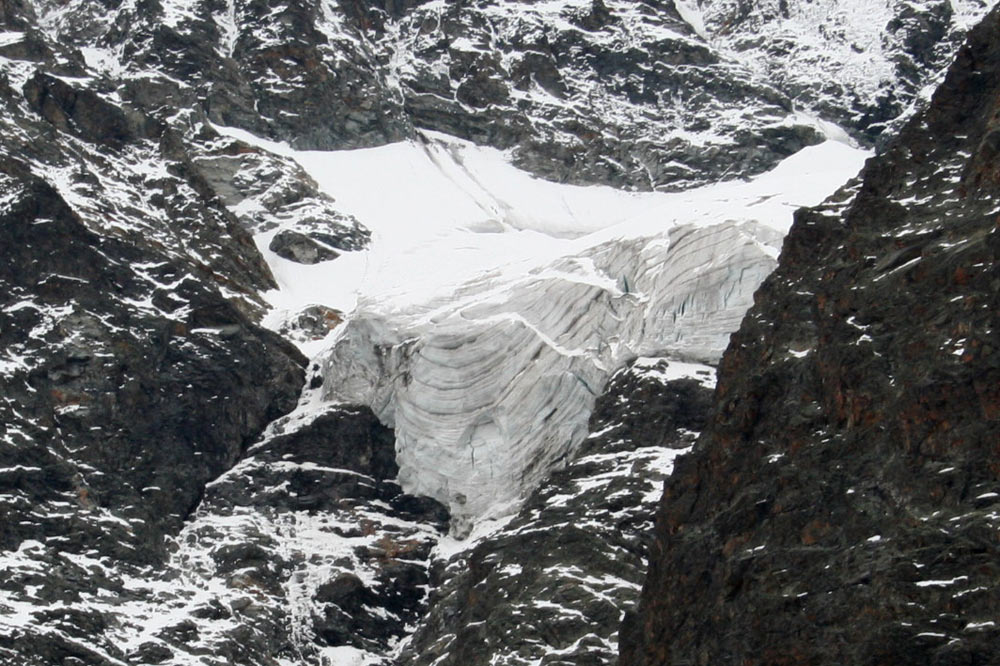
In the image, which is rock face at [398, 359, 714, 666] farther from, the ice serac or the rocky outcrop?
the rocky outcrop

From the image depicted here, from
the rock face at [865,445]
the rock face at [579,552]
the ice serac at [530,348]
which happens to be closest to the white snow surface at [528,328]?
the ice serac at [530,348]

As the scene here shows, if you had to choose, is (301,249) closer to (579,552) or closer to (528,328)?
(528,328)

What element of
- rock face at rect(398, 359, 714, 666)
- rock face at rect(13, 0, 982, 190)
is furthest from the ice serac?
rock face at rect(13, 0, 982, 190)

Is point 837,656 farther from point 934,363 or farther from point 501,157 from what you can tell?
point 501,157

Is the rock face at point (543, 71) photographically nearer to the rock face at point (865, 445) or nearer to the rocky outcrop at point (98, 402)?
the rocky outcrop at point (98, 402)

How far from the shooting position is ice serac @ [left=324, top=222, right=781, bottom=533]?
3612 inches

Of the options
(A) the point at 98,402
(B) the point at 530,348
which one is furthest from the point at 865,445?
(A) the point at 98,402

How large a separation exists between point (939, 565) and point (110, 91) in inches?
2926

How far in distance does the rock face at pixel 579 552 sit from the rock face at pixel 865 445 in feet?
29.2

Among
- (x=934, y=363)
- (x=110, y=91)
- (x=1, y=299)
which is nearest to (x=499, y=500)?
(x=1, y=299)

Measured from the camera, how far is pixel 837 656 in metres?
58.0

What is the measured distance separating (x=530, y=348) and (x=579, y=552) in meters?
15.7

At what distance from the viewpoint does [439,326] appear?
321 feet

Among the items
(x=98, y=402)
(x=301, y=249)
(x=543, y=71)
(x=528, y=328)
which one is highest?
(x=543, y=71)
